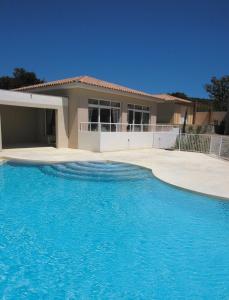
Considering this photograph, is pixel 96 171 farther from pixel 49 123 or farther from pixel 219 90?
pixel 219 90

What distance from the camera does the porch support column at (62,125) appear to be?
631 inches

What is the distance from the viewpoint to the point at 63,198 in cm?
756

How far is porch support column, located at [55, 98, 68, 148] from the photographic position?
52.6 feet

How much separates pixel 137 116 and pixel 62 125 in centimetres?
788

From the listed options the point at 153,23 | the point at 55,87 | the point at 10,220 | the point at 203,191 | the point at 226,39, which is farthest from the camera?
the point at 226,39

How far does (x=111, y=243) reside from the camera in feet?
16.5

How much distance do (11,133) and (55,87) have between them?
215 inches

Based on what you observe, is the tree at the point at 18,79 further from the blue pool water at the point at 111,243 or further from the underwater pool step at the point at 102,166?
the blue pool water at the point at 111,243

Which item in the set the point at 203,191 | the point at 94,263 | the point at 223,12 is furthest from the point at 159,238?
the point at 223,12

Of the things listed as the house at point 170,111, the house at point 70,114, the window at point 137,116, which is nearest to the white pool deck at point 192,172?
the house at point 70,114

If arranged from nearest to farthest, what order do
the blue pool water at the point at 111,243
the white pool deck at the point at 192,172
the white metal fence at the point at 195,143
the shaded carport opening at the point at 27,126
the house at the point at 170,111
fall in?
1. the blue pool water at the point at 111,243
2. the white pool deck at the point at 192,172
3. the white metal fence at the point at 195,143
4. the shaded carport opening at the point at 27,126
5. the house at the point at 170,111

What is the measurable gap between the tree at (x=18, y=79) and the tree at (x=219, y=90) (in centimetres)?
3859

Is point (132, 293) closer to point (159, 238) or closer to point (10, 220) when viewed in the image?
point (159, 238)

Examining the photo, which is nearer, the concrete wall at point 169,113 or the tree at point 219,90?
the concrete wall at point 169,113
